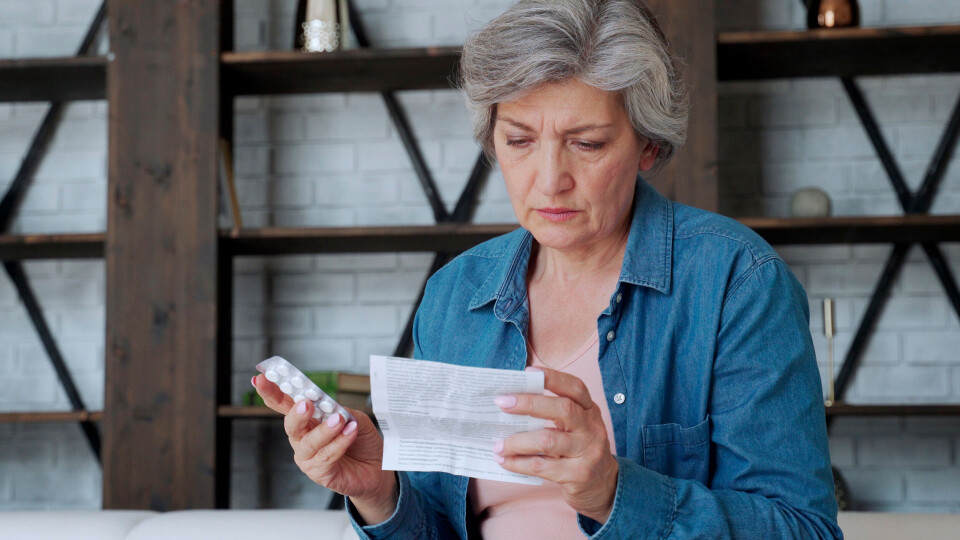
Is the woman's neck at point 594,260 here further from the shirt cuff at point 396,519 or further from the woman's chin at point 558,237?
the shirt cuff at point 396,519

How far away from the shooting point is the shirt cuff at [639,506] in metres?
1.10

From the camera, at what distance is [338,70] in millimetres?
2859

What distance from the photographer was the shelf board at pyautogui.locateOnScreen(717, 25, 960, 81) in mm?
2605

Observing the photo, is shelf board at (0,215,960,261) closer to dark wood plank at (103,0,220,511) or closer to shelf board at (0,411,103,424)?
dark wood plank at (103,0,220,511)

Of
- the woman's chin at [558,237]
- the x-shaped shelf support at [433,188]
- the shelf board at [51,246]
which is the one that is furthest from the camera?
the x-shaped shelf support at [433,188]

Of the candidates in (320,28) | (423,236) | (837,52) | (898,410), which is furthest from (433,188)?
(898,410)

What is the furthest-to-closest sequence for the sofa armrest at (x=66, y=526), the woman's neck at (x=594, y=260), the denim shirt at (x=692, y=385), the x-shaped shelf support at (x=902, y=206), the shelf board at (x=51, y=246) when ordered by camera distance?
1. the x-shaped shelf support at (x=902, y=206)
2. the shelf board at (x=51, y=246)
3. the sofa armrest at (x=66, y=526)
4. the woman's neck at (x=594, y=260)
5. the denim shirt at (x=692, y=385)

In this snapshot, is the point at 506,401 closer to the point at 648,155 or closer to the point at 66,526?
the point at 648,155

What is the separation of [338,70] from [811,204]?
1494 millimetres

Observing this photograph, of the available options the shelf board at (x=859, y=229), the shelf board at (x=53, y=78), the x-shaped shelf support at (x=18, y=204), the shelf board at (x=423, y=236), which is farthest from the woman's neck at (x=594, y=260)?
the x-shaped shelf support at (x=18, y=204)

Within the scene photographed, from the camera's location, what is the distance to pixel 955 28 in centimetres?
255

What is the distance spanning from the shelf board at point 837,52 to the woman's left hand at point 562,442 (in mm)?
1889

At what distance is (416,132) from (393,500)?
1958 mm

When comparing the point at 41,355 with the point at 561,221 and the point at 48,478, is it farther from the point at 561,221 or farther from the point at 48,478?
the point at 561,221
